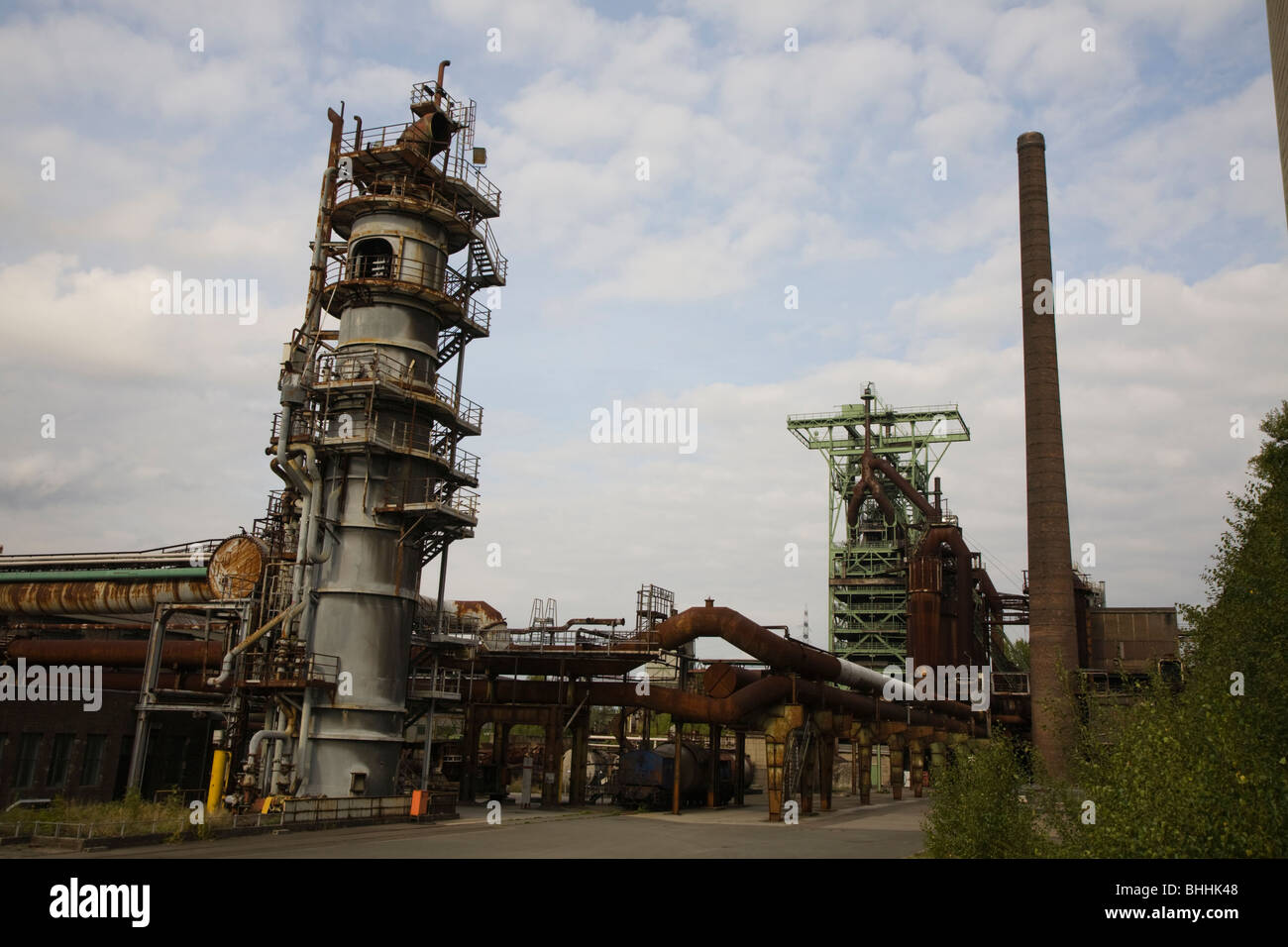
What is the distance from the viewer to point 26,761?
2964cm

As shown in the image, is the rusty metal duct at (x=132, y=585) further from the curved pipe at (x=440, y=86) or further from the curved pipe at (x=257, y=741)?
the curved pipe at (x=440, y=86)

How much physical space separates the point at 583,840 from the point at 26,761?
19274 millimetres

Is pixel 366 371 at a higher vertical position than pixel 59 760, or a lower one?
higher

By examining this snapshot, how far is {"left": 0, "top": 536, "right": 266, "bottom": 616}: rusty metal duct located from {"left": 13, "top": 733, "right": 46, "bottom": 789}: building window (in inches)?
193

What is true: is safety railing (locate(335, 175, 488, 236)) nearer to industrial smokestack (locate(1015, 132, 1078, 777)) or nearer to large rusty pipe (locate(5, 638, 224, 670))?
large rusty pipe (locate(5, 638, 224, 670))

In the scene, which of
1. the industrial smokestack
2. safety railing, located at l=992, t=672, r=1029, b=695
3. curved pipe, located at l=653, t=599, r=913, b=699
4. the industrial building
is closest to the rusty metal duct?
the industrial building

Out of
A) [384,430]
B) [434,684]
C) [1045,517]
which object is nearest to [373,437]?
[384,430]

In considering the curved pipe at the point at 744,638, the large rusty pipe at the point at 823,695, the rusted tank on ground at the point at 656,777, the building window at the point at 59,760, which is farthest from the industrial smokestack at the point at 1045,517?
the building window at the point at 59,760

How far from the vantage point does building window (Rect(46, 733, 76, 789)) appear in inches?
1195

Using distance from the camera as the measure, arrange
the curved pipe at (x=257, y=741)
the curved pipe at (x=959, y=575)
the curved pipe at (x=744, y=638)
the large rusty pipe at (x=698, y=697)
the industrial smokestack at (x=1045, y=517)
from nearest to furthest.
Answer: the curved pipe at (x=257, y=741) < the curved pipe at (x=744, y=638) < the large rusty pipe at (x=698, y=697) < the industrial smokestack at (x=1045, y=517) < the curved pipe at (x=959, y=575)

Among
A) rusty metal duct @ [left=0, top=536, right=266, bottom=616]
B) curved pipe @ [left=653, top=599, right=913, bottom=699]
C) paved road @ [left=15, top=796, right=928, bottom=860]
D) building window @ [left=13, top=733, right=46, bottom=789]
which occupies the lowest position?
paved road @ [left=15, top=796, right=928, bottom=860]

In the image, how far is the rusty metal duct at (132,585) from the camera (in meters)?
30.5

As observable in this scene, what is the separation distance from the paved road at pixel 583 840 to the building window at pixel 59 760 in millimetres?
13105

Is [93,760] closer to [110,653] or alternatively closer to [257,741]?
[110,653]
